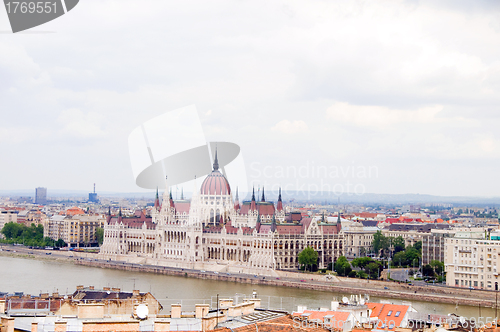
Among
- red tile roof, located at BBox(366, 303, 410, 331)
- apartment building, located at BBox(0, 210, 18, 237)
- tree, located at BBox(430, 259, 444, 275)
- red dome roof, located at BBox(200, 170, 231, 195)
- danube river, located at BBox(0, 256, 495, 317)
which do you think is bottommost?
danube river, located at BBox(0, 256, 495, 317)

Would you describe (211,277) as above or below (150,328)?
below

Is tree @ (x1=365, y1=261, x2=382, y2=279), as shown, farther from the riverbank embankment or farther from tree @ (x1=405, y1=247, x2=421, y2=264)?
tree @ (x1=405, y1=247, x2=421, y2=264)

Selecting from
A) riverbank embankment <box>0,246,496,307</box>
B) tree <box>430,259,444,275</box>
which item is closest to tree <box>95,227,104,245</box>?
riverbank embankment <box>0,246,496,307</box>

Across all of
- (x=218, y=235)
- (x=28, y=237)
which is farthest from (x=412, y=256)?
(x=28, y=237)

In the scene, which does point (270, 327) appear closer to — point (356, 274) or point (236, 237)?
point (356, 274)

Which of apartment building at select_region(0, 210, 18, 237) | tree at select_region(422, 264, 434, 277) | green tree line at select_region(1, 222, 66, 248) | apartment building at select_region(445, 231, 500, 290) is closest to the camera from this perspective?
apartment building at select_region(445, 231, 500, 290)

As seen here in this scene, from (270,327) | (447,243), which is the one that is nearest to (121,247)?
(447,243)
